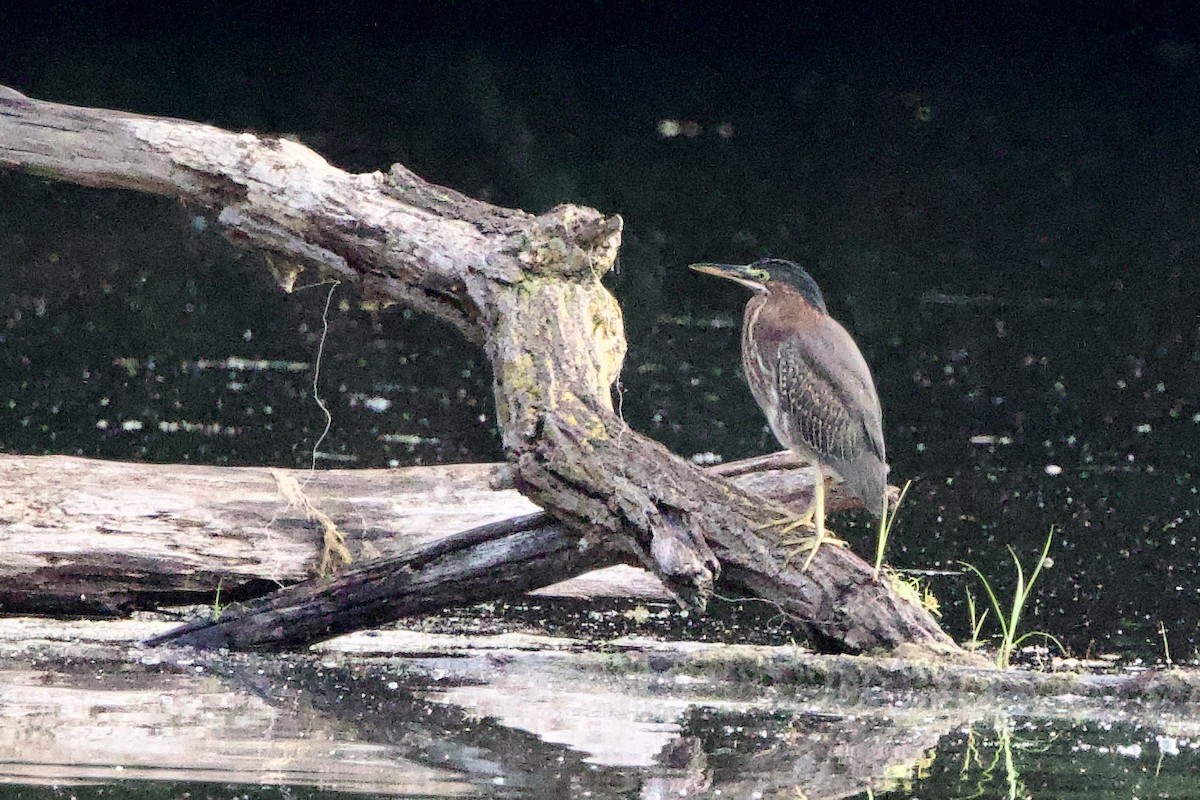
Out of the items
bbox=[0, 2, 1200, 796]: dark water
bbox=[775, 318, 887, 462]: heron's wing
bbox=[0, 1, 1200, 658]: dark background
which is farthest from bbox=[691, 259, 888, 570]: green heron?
bbox=[0, 1, 1200, 658]: dark background

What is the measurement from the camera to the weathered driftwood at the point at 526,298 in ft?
9.25

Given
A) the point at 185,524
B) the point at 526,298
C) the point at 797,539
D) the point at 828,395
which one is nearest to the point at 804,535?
the point at 797,539

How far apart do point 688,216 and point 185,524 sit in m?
6.37

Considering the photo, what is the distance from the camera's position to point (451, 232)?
3336 mm

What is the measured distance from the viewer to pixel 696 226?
9539mm

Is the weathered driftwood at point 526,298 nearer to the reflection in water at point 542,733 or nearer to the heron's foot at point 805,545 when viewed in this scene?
the heron's foot at point 805,545

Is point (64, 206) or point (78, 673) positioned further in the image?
point (64, 206)

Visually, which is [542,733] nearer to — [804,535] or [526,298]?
[804,535]

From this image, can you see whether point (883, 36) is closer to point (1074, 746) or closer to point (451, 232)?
point (451, 232)

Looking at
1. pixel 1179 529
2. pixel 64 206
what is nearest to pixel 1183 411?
pixel 1179 529

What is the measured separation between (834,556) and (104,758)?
1.31 m

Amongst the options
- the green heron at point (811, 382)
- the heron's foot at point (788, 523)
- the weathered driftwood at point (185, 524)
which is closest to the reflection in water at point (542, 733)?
the weathered driftwood at point (185, 524)

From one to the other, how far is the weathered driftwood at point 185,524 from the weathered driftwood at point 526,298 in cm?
40

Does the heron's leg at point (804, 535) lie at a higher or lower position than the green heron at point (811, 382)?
lower
